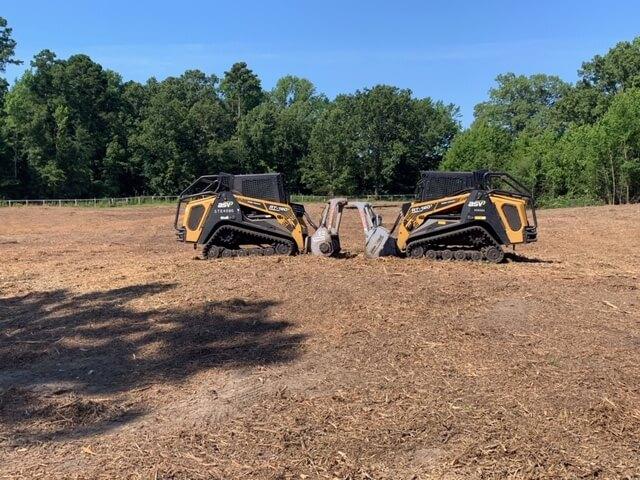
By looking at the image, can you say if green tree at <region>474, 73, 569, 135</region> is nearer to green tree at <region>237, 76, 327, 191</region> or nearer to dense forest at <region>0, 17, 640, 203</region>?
dense forest at <region>0, 17, 640, 203</region>

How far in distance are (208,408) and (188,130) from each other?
70.1 meters

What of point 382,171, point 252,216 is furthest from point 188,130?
point 252,216

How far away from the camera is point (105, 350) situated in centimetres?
632

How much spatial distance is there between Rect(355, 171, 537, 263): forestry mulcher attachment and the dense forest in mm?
40106

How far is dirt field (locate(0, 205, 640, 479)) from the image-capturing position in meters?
3.75

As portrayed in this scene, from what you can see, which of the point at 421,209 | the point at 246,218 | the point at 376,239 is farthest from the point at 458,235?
the point at 246,218

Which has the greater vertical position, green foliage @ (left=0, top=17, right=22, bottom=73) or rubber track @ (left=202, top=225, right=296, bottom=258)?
green foliage @ (left=0, top=17, right=22, bottom=73)

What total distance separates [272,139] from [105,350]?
2800 inches

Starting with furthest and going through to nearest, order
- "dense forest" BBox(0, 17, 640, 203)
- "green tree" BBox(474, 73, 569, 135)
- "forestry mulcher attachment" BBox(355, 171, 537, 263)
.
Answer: "green tree" BBox(474, 73, 569, 135) → "dense forest" BBox(0, 17, 640, 203) → "forestry mulcher attachment" BBox(355, 171, 537, 263)

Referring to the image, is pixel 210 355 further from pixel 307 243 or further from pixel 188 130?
pixel 188 130

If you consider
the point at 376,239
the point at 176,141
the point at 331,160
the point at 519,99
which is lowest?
the point at 376,239

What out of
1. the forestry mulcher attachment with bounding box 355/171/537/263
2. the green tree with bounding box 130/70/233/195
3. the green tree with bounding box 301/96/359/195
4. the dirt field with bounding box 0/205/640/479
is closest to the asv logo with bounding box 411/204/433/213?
the forestry mulcher attachment with bounding box 355/171/537/263

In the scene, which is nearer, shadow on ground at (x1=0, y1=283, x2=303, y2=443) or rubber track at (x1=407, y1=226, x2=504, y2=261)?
shadow on ground at (x1=0, y1=283, x2=303, y2=443)

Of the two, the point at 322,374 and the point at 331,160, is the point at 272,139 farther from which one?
the point at 322,374
